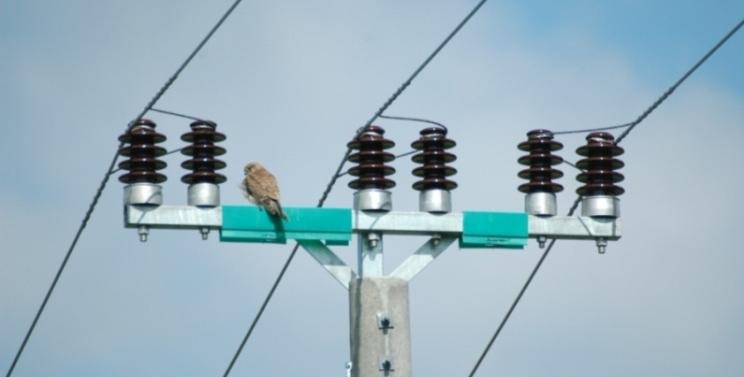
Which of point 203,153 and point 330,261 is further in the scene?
point 203,153

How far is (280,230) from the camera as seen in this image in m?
16.1

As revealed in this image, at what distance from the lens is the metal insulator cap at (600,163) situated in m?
17.2

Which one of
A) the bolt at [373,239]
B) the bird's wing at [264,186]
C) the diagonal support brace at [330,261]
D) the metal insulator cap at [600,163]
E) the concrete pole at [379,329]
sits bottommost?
the concrete pole at [379,329]

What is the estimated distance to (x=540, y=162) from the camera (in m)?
17.1

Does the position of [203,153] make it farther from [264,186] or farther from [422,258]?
[422,258]

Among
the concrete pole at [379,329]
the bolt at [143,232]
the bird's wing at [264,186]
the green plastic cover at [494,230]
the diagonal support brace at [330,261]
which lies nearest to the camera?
the concrete pole at [379,329]

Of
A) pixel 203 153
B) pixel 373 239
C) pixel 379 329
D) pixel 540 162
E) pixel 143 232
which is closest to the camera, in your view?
pixel 379 329

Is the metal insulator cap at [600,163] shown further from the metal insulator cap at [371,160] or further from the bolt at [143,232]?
the bolt at [143,232]

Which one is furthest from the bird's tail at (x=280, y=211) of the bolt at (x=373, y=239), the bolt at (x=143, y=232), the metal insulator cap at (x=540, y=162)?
the metal insulator cap at (x=540, y=162)

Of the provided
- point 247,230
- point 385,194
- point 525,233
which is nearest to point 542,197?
point 525,233

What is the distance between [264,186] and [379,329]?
62.0 inches

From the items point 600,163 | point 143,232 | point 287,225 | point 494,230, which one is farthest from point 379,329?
point 600,163

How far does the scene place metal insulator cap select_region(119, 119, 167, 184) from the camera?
16.2 meters

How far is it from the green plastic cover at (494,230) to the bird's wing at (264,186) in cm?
157
